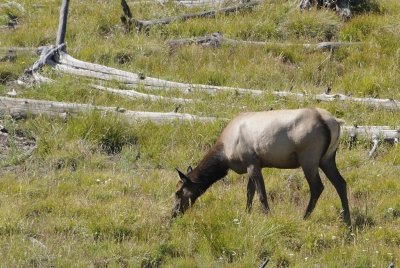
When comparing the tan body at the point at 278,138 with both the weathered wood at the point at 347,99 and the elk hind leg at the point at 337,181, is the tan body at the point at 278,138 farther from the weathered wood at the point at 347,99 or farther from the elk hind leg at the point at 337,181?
the weathered wood at the point at 347,99

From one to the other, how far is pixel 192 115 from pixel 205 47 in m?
3.39

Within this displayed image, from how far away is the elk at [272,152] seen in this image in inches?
381

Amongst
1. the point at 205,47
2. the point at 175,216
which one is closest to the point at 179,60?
the point at 205,47

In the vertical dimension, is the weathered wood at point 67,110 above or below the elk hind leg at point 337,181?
below

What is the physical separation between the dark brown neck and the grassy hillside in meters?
0.25

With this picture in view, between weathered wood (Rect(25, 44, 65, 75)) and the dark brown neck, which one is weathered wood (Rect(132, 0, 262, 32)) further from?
the dark brown neck

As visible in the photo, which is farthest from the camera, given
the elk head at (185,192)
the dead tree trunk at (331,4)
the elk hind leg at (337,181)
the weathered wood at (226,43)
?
the dead tree trunk at (331,4)

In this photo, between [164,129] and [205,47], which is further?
[205,47]

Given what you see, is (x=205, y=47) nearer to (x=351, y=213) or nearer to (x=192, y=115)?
(x=192, y=115)

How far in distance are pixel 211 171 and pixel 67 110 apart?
3255 millimetres

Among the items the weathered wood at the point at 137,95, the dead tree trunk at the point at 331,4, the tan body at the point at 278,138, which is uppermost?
the tan body at the point at 278,138

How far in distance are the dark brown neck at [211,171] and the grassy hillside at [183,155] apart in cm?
25

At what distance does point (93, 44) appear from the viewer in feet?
53.0

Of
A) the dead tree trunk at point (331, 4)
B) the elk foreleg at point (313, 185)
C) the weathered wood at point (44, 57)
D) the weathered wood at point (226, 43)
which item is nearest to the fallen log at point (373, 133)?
the elk foreleg at point (313, 185)
